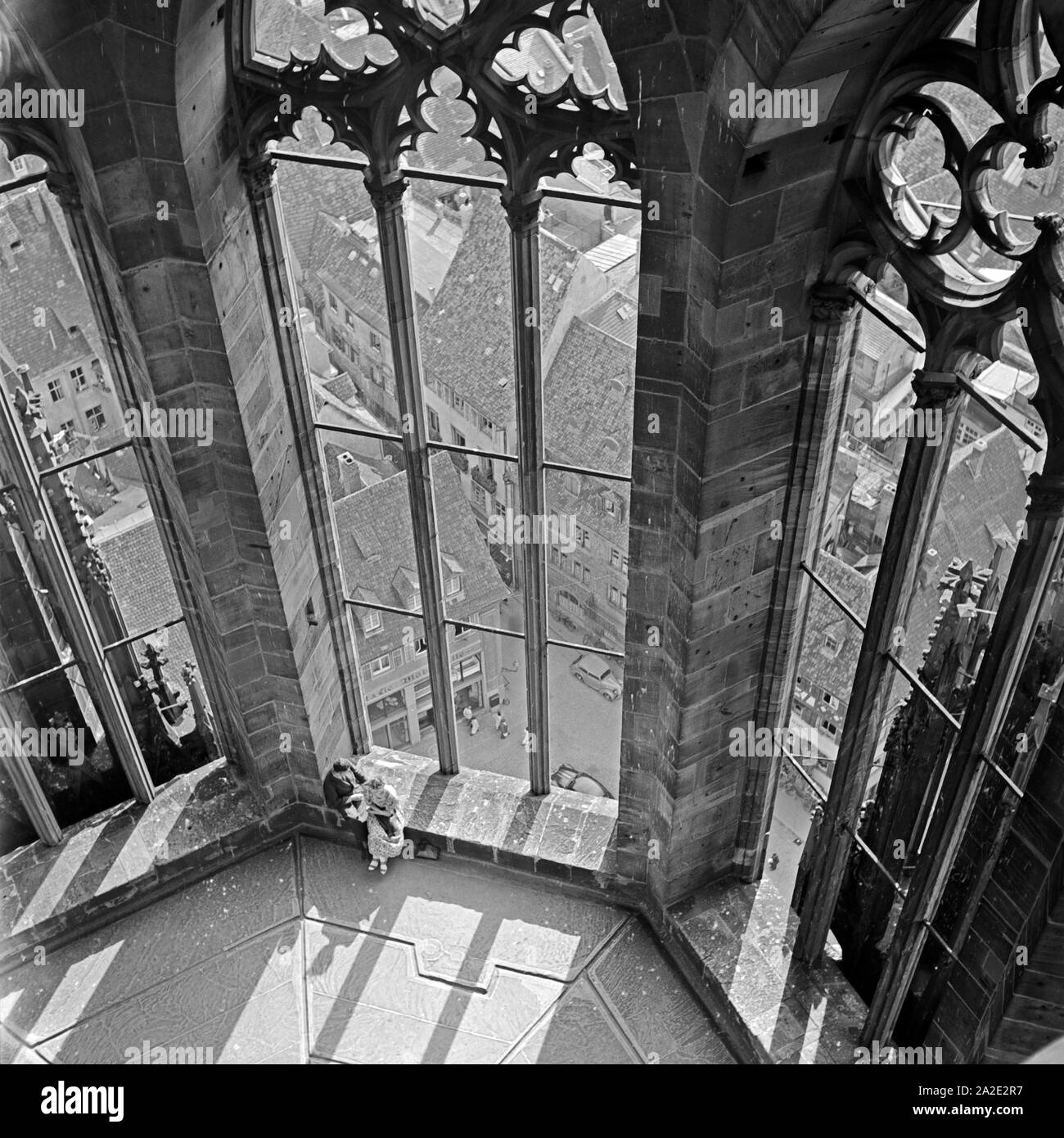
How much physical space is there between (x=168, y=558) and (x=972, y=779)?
6.52 metres

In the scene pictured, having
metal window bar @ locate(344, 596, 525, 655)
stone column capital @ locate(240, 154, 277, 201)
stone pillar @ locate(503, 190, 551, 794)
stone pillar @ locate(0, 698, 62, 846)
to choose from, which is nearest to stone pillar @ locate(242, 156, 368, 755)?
stone column capital @ locate(240, 154, 277, 201)

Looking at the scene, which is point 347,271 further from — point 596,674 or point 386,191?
point 596,674

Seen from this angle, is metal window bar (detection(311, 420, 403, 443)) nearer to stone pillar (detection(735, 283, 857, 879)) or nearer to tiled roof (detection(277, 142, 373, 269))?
tiled roof (detection(277, 142, 373, 269))

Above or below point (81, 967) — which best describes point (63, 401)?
above

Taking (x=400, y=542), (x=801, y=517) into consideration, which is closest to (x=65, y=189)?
(x=400, y=542)

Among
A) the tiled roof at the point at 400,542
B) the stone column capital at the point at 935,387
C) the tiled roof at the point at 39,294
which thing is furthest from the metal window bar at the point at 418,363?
the stone column capital at the point at 935,387

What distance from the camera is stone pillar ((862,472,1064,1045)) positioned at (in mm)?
8719

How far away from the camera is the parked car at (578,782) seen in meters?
13.8

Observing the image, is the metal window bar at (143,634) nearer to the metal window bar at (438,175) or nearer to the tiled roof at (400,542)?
the tiled roof at (400,542)

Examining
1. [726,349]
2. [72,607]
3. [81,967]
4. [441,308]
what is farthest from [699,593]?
[81,967]

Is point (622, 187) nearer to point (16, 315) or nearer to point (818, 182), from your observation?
point (818, 182)

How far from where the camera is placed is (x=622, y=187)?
400 inches

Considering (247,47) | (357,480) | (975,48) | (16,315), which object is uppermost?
(975,48)

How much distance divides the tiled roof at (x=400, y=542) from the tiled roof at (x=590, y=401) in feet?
3.55
